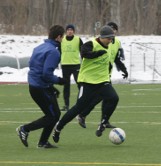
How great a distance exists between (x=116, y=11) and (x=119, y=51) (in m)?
34.9

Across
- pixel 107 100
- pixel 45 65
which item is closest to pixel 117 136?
pixel 107 100

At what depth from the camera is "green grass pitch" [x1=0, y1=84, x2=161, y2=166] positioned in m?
11.8

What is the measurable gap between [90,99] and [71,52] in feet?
22.6

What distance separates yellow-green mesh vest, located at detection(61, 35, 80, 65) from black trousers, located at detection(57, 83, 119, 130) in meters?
6.25

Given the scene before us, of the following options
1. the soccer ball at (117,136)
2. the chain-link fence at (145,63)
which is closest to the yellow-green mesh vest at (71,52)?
the soccer ball at (117,136)

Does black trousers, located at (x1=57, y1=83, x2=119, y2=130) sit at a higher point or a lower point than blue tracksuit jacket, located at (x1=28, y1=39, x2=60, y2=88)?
lower

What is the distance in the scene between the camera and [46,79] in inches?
500

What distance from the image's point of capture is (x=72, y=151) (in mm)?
12883

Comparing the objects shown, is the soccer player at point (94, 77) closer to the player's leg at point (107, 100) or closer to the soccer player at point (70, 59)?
the player's leg at point (107, 100)

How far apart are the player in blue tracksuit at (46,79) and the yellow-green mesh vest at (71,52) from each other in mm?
7481

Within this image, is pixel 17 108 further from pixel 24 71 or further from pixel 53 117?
pixel 24 71

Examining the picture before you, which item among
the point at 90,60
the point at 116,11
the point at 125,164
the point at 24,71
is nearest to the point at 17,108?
the point at 90,60

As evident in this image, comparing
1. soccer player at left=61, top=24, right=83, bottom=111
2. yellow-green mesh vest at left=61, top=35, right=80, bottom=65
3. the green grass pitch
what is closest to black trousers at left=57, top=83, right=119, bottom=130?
the green grass pitch

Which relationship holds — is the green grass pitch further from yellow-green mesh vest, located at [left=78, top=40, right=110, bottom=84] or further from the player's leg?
yellow-green mesh vest, located at [left=78, top=40, right=110, bottom=84]
